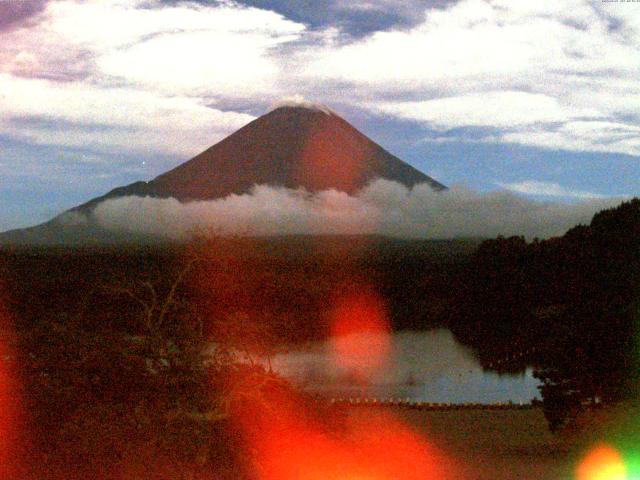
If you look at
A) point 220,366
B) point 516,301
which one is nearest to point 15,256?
point 220,366

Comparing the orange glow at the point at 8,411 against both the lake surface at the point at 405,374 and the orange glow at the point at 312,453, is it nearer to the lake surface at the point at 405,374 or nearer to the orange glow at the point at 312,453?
the orange glow at the point at 312,453

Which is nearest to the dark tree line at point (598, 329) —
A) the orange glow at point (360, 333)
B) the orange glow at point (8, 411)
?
the orange glow at point (8, 411)

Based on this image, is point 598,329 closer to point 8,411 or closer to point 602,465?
point 602,465

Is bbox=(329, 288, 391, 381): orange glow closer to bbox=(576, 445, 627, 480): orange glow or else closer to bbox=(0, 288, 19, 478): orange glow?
bbox=(576, 445, 627, 480): orange glow

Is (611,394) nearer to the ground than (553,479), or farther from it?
farther from it

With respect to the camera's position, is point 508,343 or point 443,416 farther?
point 508,343

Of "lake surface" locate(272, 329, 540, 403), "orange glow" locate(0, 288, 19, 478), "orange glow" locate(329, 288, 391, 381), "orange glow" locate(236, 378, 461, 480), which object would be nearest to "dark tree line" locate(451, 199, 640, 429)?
"orange glow" locate(236, 378, 461, 480)

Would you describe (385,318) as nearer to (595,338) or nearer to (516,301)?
(516,301)
